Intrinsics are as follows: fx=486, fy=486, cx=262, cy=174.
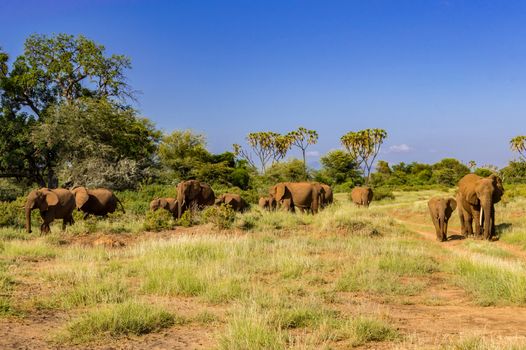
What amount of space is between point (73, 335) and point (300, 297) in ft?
12.1

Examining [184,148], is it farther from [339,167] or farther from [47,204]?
[47,204]

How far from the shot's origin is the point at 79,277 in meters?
8.92

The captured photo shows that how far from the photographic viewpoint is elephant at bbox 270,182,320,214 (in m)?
24.6

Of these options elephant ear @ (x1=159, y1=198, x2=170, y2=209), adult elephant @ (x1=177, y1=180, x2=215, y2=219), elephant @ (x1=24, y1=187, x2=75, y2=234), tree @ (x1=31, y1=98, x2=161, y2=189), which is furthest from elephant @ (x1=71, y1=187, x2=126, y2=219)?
tree @ (x1=31, y1=98, x2=161, y2=189)

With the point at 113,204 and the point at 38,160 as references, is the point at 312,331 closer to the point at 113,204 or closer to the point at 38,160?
the point at 113,204

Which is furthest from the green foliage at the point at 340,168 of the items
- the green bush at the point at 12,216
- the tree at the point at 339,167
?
the green bush at the point at 12,216

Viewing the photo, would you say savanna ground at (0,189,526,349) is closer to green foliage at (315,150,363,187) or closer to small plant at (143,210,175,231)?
small plant at (143,210,175,231)

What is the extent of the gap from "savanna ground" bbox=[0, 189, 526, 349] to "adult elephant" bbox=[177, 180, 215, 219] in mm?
5119

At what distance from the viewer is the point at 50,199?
1620 centimetres

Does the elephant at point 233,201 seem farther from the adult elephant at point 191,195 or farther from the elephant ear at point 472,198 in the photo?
the elephant ear at point 472,198

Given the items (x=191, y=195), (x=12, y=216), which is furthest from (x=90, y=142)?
(x=191, y=195)

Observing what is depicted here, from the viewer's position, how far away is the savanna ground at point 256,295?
232 inches

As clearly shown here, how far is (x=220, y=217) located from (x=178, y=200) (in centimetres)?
321

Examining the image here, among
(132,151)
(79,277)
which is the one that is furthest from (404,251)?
(132,151)
